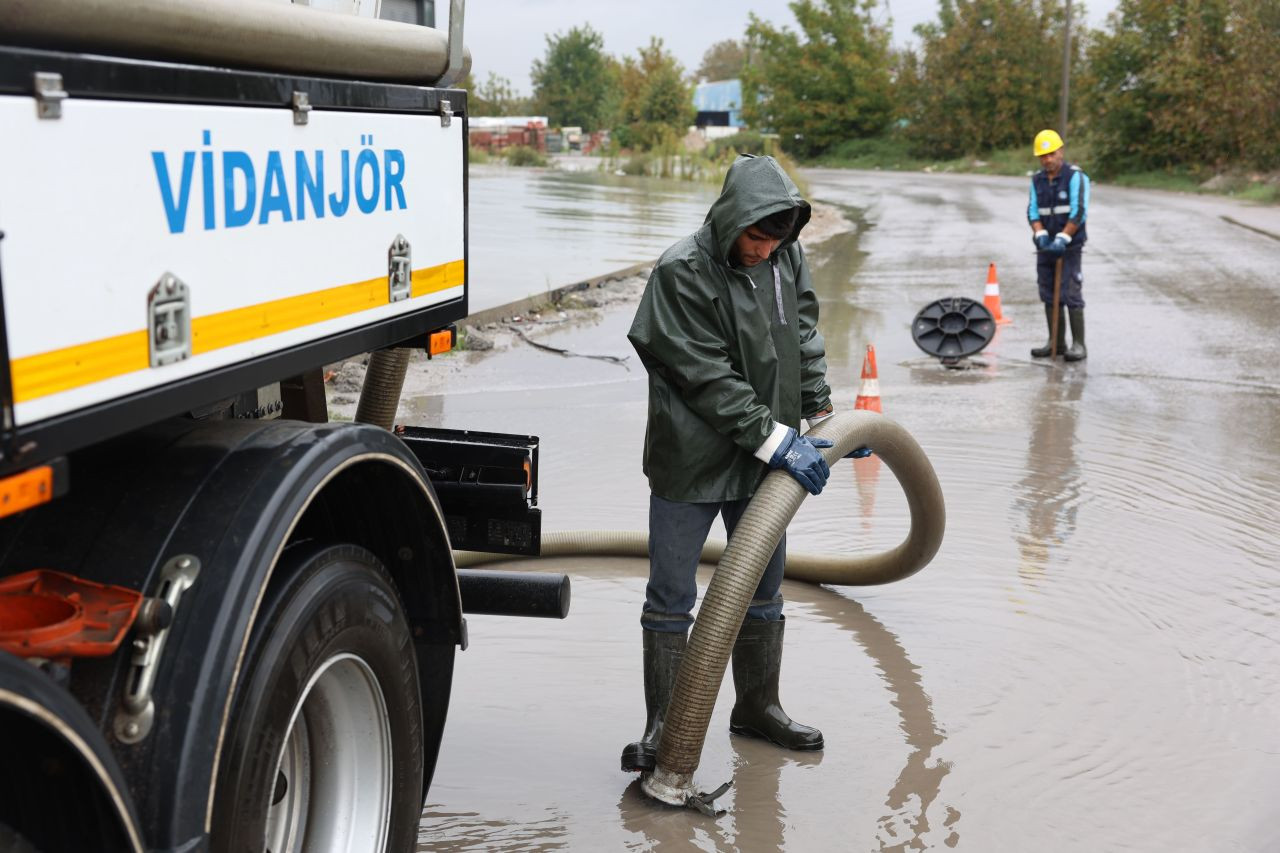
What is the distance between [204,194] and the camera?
2227mm

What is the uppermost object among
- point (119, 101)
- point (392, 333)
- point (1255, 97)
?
point (1255, 97)

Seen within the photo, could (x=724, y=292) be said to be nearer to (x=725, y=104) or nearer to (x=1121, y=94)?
(x=1121, y=94)

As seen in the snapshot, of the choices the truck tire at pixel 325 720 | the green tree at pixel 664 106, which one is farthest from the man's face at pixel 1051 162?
the green tree at pixel 664 106

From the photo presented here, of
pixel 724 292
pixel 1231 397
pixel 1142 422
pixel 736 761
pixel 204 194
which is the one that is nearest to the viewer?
pixel 204 194

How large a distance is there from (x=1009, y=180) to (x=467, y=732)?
42711 mm

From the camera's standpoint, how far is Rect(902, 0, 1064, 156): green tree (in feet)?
198

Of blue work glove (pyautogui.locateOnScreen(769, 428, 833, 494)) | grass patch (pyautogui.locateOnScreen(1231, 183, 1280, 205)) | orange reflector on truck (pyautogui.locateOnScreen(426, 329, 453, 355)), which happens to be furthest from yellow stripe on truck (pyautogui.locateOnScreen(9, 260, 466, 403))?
grass patch (pyautogui.locateOnScreen(1231, 183, 1280, 205))

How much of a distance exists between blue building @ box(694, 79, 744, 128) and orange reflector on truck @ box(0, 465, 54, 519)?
310 ft

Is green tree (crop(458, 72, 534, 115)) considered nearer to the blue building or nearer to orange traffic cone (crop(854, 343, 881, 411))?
the blue building

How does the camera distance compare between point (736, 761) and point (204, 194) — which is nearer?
point (204, 194)

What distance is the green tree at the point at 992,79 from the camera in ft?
198

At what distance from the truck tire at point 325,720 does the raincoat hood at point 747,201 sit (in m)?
1.53

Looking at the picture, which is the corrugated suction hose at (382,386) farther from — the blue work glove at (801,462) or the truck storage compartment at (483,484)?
the blue work glove at (801,462)

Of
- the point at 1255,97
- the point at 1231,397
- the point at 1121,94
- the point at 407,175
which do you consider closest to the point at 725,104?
the point at 1121,94
